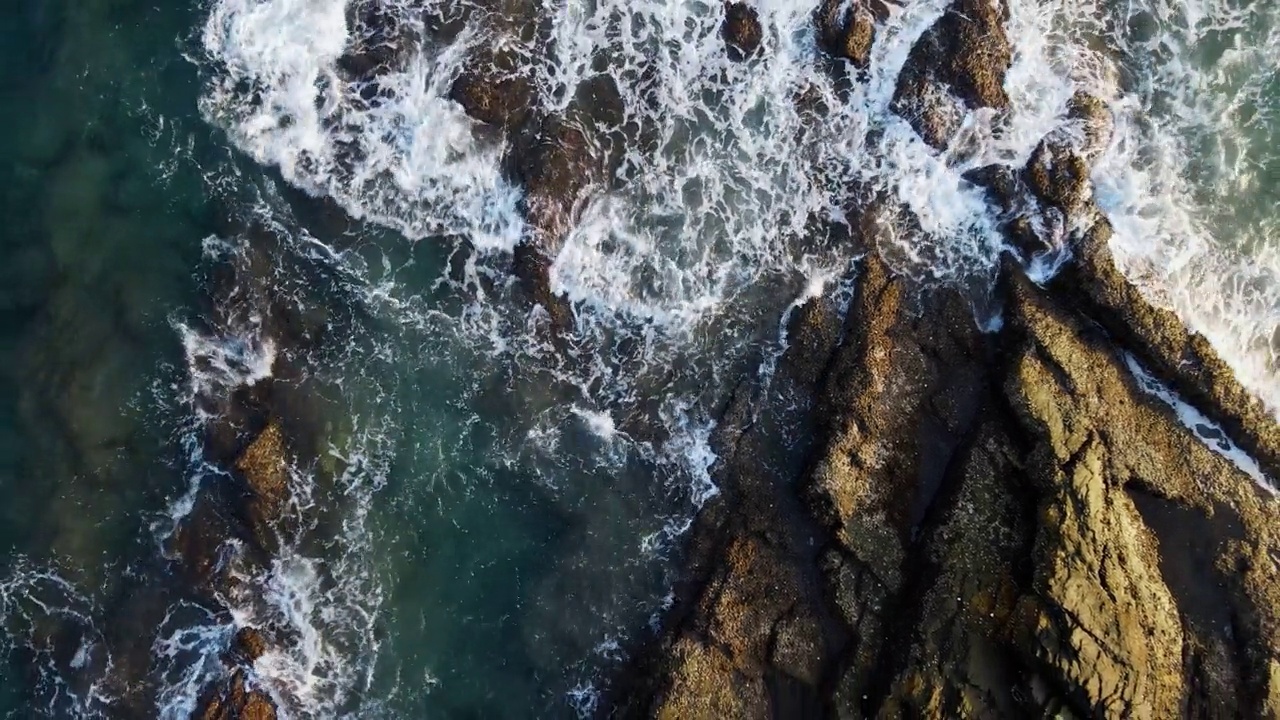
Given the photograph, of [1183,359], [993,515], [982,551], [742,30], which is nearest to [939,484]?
[993,515]

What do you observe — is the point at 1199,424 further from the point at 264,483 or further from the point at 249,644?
the point at 249,644

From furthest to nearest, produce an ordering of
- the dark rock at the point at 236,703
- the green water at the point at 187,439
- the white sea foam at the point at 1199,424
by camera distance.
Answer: the green water at the point at 187,439, the dark rock at the point at 236,703, the white sea foam at the point at 1199,424

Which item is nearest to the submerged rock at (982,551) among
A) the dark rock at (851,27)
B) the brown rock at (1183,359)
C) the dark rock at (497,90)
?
the brown rock at (1183,359)

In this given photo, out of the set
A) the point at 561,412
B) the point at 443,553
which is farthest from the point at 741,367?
the point at 443,553

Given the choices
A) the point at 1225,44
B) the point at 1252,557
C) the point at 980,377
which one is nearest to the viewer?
the point at 1252,557

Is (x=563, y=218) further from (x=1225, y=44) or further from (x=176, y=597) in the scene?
(x=1225, y=44)

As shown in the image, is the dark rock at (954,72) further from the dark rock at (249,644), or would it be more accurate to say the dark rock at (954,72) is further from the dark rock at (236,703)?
the dark rock at (236,703)
